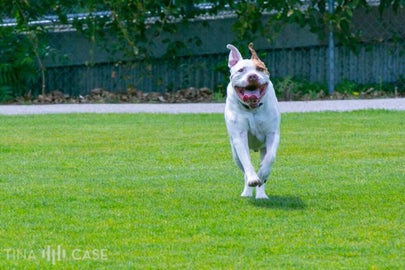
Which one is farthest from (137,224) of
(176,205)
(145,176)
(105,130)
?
(105,130)

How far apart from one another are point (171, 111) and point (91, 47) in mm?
2986

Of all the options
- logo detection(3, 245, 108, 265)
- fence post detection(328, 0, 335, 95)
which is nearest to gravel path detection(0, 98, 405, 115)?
fence post detection(328, 0, 335, 95)

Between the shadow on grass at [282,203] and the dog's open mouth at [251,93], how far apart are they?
69cm

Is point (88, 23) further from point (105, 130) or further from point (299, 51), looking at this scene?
point (105, 130)

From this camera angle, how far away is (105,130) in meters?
14.1

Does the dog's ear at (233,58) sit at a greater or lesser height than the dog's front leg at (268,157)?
greater

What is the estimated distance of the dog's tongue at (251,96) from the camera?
859cm

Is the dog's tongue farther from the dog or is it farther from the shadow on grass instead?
the shadow on grass

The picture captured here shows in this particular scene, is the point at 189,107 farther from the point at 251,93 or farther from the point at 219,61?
the point at 251,93

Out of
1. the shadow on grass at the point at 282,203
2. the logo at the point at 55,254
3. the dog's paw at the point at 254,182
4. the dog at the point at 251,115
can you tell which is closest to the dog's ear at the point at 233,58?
the dog at the point at 251,115

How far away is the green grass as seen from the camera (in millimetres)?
6949

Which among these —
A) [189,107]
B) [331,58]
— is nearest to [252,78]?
[189,107]

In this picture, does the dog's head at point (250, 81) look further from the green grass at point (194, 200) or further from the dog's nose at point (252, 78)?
the green grass at point (194, 200)

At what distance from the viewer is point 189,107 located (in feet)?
55.5
